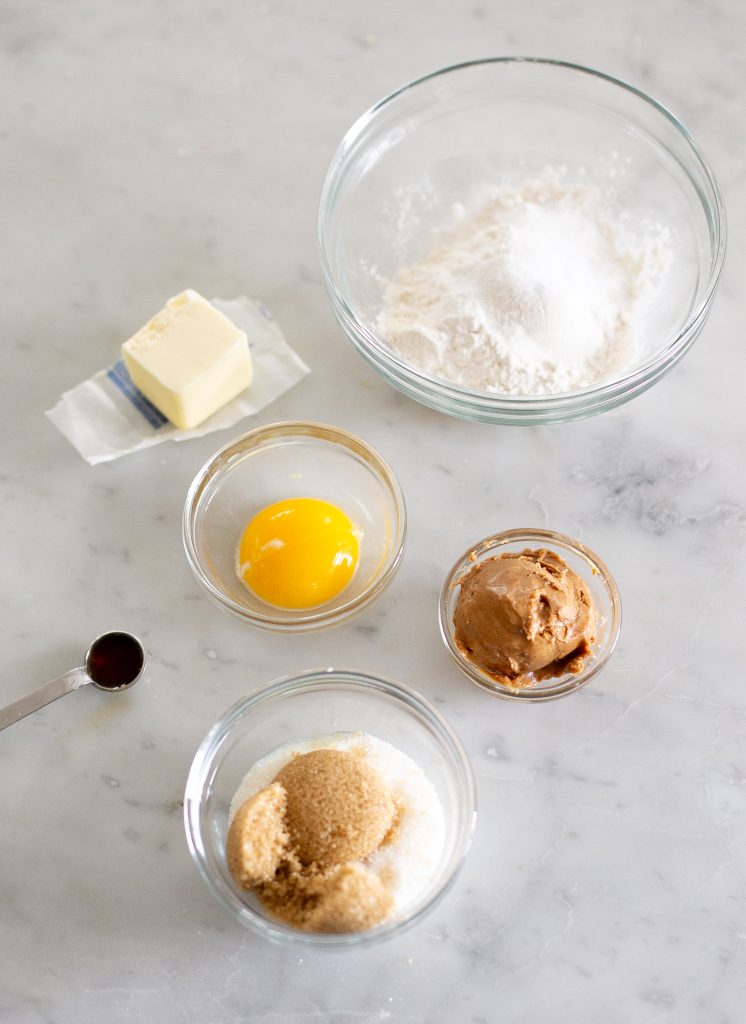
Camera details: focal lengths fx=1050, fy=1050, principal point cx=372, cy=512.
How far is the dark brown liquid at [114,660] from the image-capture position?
2.05m

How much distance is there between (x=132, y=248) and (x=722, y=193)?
133 cm

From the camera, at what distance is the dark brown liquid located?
2049 millimetres

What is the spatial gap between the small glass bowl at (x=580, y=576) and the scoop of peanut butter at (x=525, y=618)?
0.06 feet

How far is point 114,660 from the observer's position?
81.3 inches

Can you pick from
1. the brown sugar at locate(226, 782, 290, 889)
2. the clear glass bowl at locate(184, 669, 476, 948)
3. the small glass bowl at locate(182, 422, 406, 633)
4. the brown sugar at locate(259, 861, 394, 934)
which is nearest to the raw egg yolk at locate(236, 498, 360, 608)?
the small glass bowl at locate(182, 422, 406, 633)

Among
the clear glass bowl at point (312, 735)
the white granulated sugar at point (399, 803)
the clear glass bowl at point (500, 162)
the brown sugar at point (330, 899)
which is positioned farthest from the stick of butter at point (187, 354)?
the brown sugar at point (330, 899)

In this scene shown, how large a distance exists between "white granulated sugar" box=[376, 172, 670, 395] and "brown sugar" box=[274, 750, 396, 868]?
782 mm

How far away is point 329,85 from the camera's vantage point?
2.45 metres

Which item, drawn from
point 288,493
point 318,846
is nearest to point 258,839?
point 318,846

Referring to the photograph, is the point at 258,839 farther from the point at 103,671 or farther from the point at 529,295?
the point at 529,295

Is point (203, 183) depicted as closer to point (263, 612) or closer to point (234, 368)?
point (234, 368)

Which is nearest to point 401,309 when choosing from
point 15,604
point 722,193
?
point 722,193

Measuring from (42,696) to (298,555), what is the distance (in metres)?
0.56

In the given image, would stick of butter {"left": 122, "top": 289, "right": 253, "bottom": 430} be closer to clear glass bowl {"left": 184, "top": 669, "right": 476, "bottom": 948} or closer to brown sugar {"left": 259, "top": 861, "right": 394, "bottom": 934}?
clear glass bowl {"left": 184, "top": 669, "right": 476, "bottom": 948}
